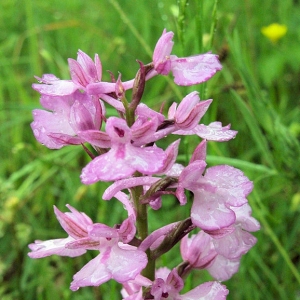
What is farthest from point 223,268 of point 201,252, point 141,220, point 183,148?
point 183,148

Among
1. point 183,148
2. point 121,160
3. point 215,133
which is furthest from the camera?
point 183,148

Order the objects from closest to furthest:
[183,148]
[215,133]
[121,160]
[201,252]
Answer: [121,160]
[215,133]
[201,252]
[183,148]

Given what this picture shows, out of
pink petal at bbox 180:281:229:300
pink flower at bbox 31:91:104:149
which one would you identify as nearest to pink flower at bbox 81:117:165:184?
pink flower at bbox 31:91:104:149

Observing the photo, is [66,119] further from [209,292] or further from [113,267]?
[209,292]

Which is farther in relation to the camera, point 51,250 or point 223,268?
point 223,268

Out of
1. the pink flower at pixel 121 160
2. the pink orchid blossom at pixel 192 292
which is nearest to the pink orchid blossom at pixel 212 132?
the pink flower at pixel 121 160

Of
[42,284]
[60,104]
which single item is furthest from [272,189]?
[60,104]

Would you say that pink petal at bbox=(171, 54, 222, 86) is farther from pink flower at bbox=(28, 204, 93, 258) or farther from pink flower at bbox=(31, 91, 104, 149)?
pink flower at bbox=(28, 204, 93, 258)
